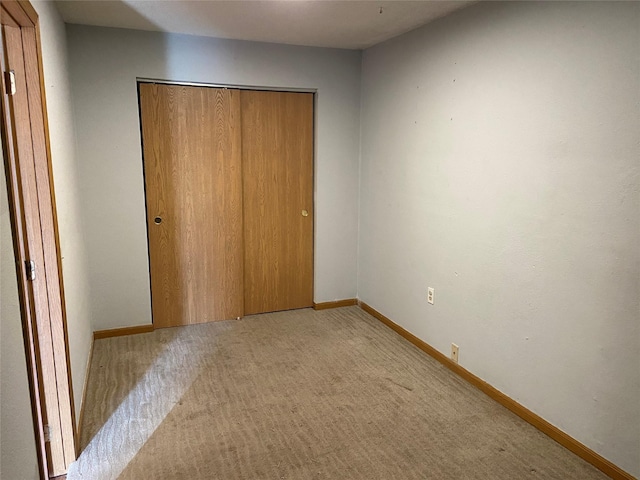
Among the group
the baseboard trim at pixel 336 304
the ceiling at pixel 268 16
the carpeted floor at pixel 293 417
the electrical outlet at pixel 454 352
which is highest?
the ceiling at pixel 268 16

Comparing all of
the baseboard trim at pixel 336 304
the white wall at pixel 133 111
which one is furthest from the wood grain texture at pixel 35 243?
the baseboard trim at pixel 336 304

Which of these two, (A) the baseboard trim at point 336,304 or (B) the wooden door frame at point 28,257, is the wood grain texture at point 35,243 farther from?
(A) the baseboard trim at point 336,304

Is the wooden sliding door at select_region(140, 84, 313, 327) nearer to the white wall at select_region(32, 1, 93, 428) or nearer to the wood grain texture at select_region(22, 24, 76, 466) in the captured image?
the white wall at select_region(32, 1, 93, 428)

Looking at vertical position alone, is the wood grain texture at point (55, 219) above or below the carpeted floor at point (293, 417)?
above

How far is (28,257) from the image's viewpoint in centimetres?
183

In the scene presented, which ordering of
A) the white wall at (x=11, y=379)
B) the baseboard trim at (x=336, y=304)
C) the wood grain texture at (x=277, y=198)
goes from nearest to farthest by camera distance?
the white wall at (x=11, y=379) < the wood grain texture at (x=277, y=198) < the baseboard trim at (x=336, y=304)

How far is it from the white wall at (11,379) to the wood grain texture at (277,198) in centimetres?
267

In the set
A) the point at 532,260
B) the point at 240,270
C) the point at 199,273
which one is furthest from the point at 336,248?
the point at 532,260

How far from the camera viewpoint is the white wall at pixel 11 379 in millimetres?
1229

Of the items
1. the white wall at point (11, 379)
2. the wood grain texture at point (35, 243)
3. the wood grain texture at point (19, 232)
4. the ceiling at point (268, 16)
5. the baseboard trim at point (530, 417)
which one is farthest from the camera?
the ceiling at point (268, 16)

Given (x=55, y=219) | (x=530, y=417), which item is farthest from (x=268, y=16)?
(x=530, y=417)

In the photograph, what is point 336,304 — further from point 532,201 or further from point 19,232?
point 19,232

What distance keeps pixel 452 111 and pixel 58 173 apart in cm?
234

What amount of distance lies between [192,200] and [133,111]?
0.81m
